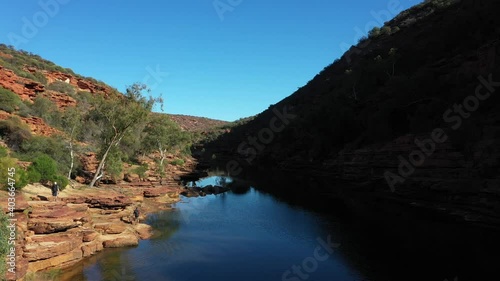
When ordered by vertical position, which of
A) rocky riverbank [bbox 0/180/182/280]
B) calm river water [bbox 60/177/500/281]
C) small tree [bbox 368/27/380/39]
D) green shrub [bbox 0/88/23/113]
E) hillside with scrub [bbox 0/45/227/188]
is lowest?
calm river water [bbox 60/177/500/281]

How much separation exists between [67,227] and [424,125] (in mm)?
36014

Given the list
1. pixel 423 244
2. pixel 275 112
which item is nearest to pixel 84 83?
pixel 275 112

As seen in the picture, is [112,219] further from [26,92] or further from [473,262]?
[26,92]

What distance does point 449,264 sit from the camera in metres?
18.3

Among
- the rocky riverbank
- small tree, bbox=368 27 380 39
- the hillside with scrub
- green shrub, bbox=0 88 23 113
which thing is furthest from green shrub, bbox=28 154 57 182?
small tree, bbox=368 27 380 39

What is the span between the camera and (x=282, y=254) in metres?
20.6

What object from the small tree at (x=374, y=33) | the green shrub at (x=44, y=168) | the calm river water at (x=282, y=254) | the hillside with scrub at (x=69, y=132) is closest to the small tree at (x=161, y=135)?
the hillside with scrub at (x=69, y=132)

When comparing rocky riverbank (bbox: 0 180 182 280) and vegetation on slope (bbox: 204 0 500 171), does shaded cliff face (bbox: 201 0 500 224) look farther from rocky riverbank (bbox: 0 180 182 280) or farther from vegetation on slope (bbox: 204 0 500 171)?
rocky riverbank (bbox: 0 180 182 280)

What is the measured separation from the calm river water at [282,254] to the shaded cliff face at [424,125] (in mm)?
7784

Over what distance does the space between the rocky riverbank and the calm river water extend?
892 mm

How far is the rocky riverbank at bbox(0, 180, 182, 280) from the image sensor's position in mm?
15977

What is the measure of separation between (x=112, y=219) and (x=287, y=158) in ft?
186

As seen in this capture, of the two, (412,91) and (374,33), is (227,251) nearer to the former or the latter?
(412,91)

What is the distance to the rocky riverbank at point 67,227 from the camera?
16.0 m
